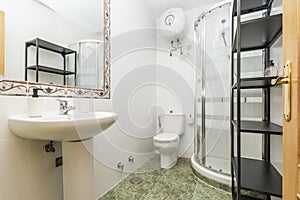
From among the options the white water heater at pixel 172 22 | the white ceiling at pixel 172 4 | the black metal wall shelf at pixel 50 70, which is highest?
the white ceiling at pixel 172 4

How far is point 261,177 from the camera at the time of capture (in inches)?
47.7

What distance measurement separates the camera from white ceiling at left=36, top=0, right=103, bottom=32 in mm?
1268

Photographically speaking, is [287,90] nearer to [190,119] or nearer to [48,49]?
[48,49]

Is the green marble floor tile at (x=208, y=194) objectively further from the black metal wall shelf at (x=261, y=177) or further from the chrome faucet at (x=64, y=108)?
the chrome faucet at (x=64, y=108)

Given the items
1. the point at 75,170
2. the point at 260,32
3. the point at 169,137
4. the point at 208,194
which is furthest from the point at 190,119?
the point at 75,170

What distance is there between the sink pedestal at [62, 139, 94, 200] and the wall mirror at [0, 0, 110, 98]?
0.43m

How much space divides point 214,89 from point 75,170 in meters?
1.72

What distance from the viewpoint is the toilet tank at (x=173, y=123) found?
8.21 feet

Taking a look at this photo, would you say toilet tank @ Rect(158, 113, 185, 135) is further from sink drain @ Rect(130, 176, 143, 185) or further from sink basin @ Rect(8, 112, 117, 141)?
sink basin @ Rect(8, 112, 117, 141)

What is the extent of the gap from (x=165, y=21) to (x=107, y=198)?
241 centimetres

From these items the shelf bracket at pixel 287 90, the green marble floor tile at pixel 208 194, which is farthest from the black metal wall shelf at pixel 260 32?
the green marble floor tile at pixel 208 194

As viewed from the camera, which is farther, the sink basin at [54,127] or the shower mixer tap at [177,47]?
the shower mixer tap at [177,47]

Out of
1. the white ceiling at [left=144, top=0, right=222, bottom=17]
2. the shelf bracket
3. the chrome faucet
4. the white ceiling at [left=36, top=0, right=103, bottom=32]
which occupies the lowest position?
the chrome faucet

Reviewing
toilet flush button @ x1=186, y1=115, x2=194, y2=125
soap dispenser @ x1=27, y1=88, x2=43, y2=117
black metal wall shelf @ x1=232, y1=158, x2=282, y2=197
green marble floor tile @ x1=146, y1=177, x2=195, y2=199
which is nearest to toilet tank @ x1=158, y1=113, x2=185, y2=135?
toilet flush button @ x1=186, y1=115, x2=194, y2=125
